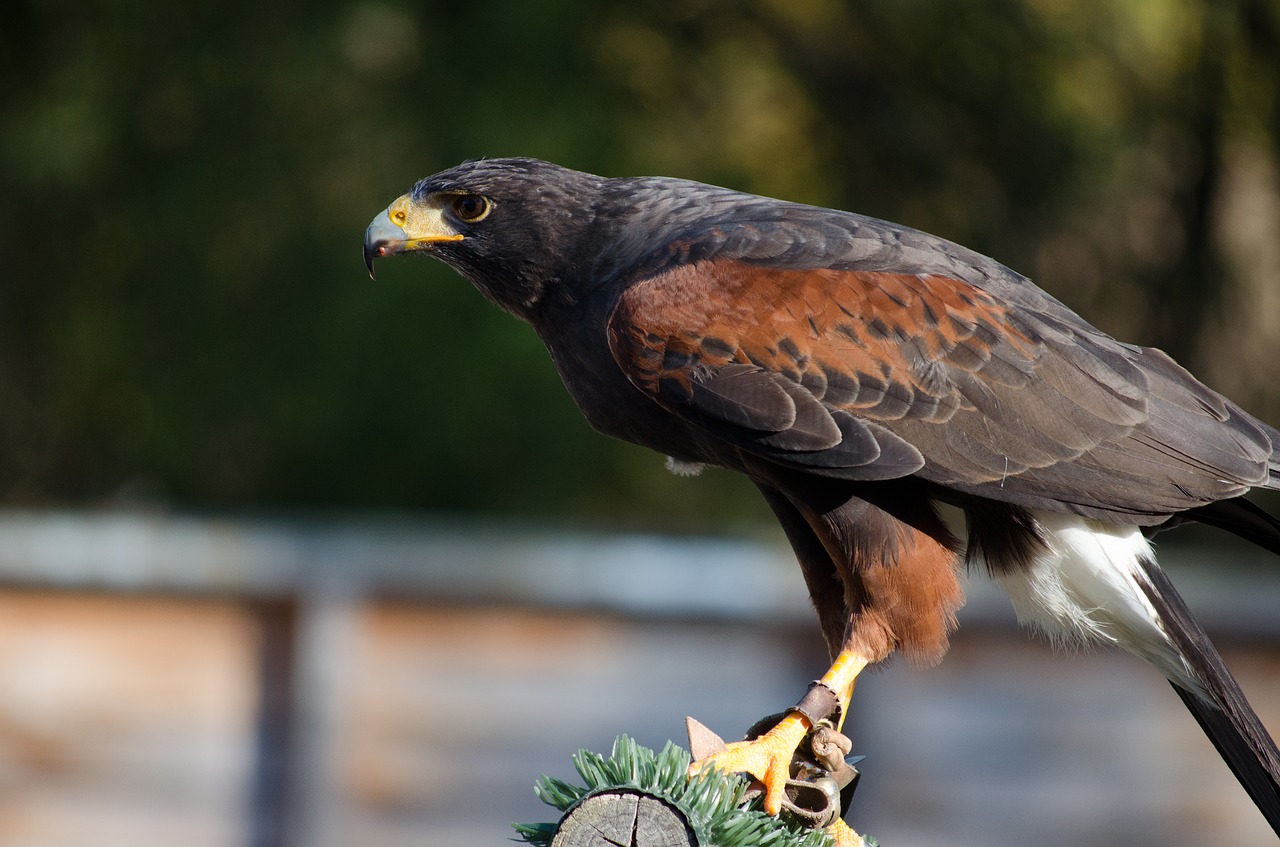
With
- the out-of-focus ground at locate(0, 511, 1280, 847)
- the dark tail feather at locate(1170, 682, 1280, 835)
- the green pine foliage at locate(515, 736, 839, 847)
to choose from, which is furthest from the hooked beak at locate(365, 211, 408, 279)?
the out-of-focus ground at locate(0, 511, 1280, 847)

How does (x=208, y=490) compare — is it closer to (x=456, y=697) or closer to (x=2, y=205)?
(x=2, y=205)

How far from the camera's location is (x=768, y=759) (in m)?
2.47

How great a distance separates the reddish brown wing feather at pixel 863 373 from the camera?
2582mm

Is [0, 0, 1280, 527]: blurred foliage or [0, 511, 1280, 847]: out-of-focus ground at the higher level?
[0, 0, 1280, 527]: blurred foliage

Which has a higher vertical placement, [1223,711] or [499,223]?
[499,223]

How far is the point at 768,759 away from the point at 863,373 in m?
0.81

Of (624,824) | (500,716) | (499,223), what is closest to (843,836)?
(624,824)

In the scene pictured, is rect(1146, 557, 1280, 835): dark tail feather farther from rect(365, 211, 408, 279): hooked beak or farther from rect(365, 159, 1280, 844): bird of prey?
rect(365, 211, 408, 279): hooked beak

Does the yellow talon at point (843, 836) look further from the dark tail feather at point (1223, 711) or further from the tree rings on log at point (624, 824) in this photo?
the dark tail feather at point (1223, 711)

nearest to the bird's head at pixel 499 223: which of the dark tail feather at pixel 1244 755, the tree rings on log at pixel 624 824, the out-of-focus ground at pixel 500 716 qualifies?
the tree rings on log at pixel 624 824

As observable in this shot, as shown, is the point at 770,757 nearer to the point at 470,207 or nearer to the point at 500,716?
the point at 470,207

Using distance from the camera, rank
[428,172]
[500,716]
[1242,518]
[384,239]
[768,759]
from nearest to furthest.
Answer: [768,759]
[1242,518]
[384,239]
[500,716]
[428,172]

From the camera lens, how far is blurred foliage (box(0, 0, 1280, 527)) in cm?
731

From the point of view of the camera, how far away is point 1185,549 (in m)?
7.36
